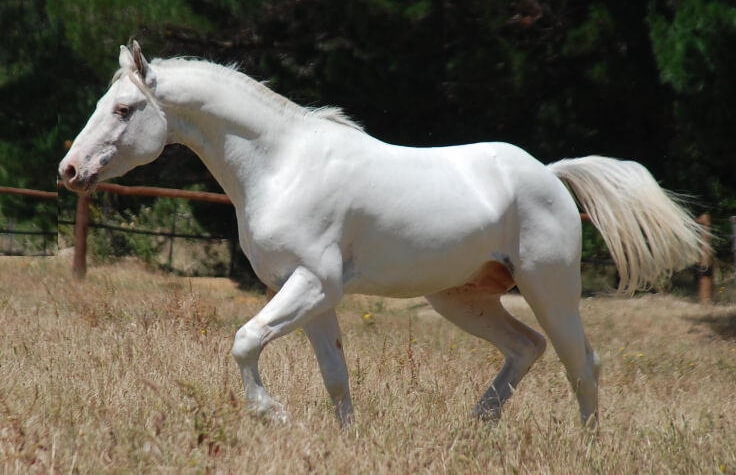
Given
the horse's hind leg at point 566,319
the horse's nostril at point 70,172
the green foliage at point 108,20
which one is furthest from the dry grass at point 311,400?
the green foliage at point 108,20

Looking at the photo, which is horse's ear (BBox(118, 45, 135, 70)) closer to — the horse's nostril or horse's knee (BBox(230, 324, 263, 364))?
the horse's nostril

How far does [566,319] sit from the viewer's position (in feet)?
18.0

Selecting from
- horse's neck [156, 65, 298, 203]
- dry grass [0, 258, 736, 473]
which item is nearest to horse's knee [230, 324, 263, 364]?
dry grass [0, 258, 736, 473]

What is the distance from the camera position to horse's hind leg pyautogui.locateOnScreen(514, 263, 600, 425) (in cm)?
531

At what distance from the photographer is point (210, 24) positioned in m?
11.7

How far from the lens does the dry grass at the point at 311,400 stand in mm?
3945

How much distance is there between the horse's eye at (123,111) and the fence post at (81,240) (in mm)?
7142

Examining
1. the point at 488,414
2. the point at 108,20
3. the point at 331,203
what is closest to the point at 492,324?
the point at 488,414

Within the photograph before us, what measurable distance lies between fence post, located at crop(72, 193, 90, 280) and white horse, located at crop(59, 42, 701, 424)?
23.3ft

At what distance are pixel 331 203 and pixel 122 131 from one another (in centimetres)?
96

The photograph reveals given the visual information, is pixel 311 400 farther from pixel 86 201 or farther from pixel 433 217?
pixel 86 201

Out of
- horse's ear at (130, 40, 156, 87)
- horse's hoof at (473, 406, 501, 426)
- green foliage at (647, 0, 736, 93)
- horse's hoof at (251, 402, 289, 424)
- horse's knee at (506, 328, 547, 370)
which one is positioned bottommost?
horse's hoof at (473, 406, 501, 426)

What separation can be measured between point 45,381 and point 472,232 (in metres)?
2.15

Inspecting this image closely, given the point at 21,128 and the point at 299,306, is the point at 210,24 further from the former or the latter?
the point at 299,306
